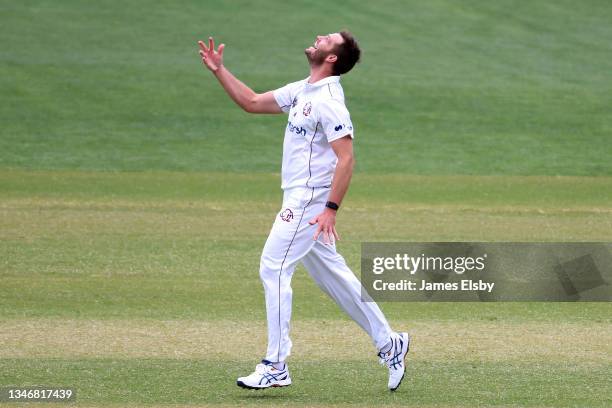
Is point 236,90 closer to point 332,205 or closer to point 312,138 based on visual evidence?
point 312,138

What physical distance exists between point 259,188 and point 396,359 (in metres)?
12.2

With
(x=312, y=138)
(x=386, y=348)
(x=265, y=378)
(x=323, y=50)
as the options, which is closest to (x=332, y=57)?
(x=323, y=50)

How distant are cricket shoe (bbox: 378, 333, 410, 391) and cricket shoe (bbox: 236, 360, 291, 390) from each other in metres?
0.67

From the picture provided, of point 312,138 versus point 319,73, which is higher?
point 319,73

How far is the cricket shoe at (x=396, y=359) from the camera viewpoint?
26.3 feet

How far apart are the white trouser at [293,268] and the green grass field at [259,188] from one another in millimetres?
377

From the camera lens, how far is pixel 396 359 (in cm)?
810

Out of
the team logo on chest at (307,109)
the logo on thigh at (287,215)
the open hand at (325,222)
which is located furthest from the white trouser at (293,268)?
the team logo on chest at (307,109)

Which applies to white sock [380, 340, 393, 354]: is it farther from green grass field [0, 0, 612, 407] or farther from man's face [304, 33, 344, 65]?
man's face [304, 33, 344, 65]

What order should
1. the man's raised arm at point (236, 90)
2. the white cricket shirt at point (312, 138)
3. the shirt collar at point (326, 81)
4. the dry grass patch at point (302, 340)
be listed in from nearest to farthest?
the white cricket shirt at point (312, 138) → the shirt collar at point (326, 81) → the man's raised arm at point (236, 90) → the dry grass patch at point (302, 340)

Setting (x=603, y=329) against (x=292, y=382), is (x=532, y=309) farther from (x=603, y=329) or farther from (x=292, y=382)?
(x=292, y=382)

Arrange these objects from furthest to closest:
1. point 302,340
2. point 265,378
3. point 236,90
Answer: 1. point 302,340
2. point 236,90
3. point 265,378

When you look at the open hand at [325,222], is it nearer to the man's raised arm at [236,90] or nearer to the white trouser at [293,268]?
the white trouser at [293,268]

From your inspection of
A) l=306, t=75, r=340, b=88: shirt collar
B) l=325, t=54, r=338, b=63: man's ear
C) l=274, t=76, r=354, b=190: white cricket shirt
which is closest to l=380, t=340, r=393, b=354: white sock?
l=274, t=76, r=354, b=190: white cricket shirt
